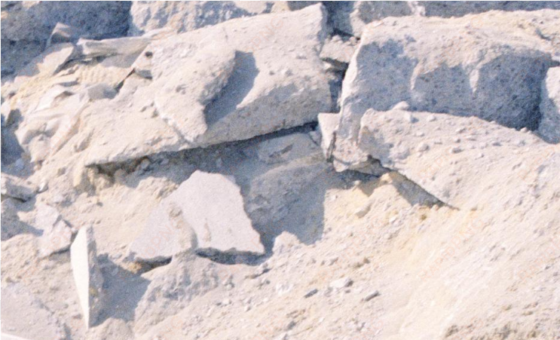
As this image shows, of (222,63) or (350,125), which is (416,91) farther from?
(222,63)

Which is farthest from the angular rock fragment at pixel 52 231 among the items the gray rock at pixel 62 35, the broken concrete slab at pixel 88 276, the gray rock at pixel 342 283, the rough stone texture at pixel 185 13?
the gray rock at pixel 62 35

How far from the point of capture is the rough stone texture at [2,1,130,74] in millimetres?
6152

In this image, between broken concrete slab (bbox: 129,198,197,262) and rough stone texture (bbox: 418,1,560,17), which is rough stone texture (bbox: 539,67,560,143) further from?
broken concrete slab (bbox: 129,198,197,262)

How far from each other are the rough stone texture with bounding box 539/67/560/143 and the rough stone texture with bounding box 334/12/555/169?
0.11 metres

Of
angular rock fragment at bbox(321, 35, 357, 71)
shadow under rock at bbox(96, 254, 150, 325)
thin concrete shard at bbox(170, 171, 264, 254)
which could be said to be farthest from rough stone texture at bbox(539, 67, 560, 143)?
shadow under rock at bbox(96, 254, 150, 325)

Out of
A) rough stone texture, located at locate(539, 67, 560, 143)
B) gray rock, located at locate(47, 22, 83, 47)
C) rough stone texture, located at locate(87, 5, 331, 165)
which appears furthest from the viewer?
gray rock, located at locate(47, 22, 83, 47)

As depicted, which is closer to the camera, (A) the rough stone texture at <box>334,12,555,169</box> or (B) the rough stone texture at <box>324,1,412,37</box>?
(A) the rough stone texture at <box>334,12,555,169</box>

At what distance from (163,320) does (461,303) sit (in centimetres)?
157

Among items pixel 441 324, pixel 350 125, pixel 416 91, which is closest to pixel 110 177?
pixel 350 125

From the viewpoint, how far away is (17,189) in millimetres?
4707

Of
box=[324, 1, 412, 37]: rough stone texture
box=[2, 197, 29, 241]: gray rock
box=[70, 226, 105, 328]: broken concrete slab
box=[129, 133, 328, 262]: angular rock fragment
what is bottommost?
box=[2, 197, 29, 241]: gray rock

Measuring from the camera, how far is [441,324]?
2.74 meters

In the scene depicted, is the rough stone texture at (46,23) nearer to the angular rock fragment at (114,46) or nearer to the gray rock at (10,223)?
the angular rock fragment at (114,46)

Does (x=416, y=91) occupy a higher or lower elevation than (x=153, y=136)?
higher
